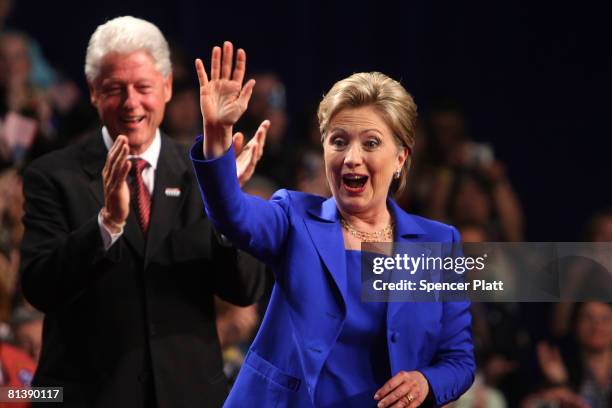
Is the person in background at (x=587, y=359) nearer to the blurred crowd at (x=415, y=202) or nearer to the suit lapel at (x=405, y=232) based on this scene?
the blurred crowd at (x=415, y=202)

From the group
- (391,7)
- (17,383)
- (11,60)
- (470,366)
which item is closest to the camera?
(470,366)

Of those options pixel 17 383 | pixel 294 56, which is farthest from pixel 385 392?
pixel 294 56

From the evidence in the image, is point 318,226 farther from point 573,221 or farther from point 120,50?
point 573,221

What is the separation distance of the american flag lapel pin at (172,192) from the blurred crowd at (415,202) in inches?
37.5

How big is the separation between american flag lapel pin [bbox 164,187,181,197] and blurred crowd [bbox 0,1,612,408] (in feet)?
3.13

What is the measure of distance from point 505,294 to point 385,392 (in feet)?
4.10

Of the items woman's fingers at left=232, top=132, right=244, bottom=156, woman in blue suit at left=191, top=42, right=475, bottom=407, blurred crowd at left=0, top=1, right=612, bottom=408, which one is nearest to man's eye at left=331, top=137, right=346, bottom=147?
woman in blue suit at left=191, top=42, right=475, bottom=407

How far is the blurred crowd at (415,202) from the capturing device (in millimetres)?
4293

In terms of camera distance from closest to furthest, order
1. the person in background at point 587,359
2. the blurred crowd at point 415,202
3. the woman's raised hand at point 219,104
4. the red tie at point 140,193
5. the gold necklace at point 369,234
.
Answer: the woman's raised hand at point 219,104
the gold necklace at point 369,234
the red tie at point 140,193
the blurred crowd at point 415,202
the person in background at point 587,359

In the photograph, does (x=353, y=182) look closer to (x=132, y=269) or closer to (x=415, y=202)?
(x=132, y=269)

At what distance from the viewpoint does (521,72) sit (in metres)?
6.49

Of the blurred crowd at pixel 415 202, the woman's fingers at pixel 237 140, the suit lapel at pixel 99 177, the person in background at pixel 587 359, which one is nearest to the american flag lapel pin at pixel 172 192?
the suit lapel at pixel 99 177

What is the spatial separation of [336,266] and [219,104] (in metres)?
0.45

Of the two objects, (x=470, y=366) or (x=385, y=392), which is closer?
(x=385, y=392)
